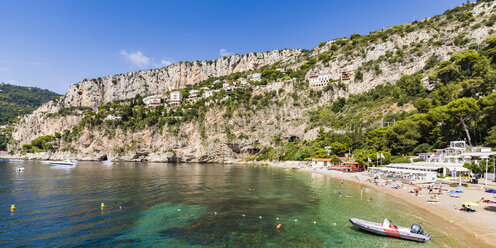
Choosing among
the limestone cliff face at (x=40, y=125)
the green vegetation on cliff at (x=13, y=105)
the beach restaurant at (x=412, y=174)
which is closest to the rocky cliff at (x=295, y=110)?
the limestone cliff face at (x=40, y=125)

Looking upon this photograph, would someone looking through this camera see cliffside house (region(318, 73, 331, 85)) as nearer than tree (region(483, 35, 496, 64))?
No

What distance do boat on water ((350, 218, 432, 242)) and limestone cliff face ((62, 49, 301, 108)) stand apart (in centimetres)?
14635

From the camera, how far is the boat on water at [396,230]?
1569cm

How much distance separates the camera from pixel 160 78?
156 m

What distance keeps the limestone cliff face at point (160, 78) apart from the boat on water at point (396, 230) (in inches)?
5762

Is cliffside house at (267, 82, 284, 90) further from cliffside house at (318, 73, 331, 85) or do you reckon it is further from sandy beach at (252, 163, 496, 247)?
sandy beach at (252, 163, 496, 247)

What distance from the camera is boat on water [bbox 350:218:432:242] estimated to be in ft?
51.5

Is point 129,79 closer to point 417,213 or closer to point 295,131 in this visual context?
point 295,131

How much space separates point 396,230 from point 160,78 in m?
157

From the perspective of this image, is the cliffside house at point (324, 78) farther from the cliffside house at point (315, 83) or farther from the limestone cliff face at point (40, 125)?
the limestone cliff face at point (40, 125)

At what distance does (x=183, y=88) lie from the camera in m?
152

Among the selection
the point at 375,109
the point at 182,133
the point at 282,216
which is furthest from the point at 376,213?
the point at 182,133

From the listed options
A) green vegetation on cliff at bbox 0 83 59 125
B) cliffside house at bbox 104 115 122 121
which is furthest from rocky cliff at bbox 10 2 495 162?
green vegetation on cliff at bbox 0 83 59 125

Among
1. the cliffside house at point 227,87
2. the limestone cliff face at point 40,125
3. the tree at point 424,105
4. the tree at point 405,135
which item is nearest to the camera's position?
the tree at point 405,135
